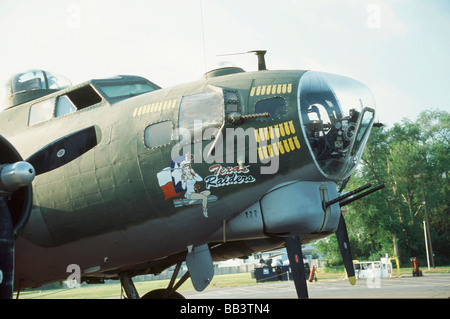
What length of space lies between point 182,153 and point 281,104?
185 cm

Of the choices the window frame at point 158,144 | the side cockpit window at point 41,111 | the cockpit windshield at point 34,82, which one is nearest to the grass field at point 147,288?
the cockpit windshield at point 34,82

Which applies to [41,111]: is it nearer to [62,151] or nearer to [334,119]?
[62,151]

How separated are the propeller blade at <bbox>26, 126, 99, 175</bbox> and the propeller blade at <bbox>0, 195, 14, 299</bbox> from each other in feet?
4.04

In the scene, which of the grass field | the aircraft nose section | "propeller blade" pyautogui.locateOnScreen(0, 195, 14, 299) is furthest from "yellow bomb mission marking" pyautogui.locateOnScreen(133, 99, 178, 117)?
the grass field

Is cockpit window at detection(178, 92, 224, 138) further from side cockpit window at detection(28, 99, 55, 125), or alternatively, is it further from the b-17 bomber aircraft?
side cockpit window at detection(28, 99, 55, 125)

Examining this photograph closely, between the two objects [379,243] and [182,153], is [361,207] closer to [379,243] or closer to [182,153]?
[379,243]

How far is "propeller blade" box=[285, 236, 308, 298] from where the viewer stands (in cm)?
837

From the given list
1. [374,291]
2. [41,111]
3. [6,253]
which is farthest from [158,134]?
[374,291]

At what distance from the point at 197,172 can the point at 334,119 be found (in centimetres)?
246

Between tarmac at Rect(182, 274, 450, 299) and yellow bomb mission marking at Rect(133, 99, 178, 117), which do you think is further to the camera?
→ tarmac at Rect(182, 274, 450, 299)

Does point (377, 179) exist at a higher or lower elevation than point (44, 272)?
lower

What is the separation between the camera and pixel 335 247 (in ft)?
155
